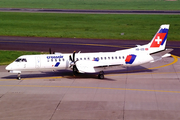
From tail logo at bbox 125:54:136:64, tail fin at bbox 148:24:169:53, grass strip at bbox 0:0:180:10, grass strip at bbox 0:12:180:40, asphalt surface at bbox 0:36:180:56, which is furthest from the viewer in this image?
grass strip at bbox 0:0:180:10

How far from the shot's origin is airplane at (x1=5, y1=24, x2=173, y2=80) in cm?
3838

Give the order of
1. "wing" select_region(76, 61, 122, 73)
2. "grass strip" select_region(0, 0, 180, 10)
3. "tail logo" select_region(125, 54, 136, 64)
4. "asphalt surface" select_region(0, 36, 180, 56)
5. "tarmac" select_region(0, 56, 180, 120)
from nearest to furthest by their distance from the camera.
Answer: "tarmac" select_region(0, 56, 180, 120) < "wing" select_region(76, 61, 122, 73) < "tail logo" select_region(125, 54, 136, 64) < "asphalt surface" select_region(0, 36, 180, 56) < "grass strip" select_region(0, 0, 180, 10)

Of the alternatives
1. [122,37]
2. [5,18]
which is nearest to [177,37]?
[122,37]

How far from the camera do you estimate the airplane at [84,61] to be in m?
38.4

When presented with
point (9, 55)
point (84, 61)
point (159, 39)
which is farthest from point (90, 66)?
point (9, 55)

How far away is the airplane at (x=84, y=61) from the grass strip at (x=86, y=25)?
90.6 feet

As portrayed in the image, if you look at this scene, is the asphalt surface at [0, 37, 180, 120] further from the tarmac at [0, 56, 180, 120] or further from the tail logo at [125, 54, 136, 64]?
the tail logo at [125, 54, 136, 64]

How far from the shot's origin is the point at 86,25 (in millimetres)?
85250

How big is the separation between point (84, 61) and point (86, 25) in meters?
47.2

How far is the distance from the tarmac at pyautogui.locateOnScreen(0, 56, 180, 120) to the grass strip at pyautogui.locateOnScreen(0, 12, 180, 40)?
30.1 m

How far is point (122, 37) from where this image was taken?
69.6 metres

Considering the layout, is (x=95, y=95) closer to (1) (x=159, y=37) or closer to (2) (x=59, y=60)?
(2) (x=59, y=60)

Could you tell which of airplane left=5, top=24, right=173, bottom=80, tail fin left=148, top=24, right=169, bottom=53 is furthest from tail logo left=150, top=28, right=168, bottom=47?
airplane left=5, top=24, right=173, bottom=80

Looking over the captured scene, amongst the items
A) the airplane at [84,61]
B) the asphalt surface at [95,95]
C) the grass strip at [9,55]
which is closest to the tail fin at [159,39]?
the airplane at [84,61]
